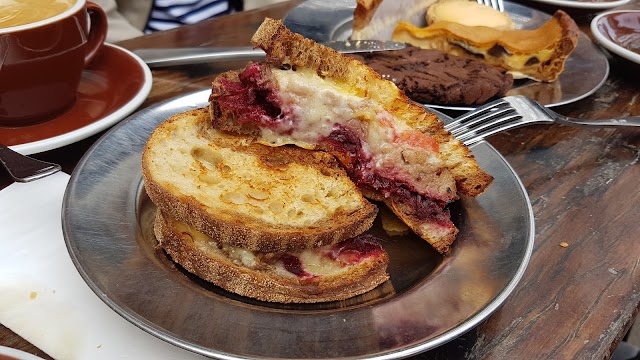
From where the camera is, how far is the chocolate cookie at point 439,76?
1.91 m

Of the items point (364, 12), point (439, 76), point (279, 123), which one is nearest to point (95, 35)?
point (279, 123)

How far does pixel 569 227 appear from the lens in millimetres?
1524

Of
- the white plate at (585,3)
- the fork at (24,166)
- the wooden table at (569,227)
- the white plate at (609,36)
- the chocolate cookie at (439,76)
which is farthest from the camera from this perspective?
the white plate at (585,3)

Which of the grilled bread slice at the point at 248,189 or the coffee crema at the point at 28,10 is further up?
the coffee crema at the point at 28,10

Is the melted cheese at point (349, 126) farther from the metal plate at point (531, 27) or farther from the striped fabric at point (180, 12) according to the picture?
the striped fabric at point (180, 12)

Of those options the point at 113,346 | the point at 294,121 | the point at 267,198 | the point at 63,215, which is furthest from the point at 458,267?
the point at 63,215

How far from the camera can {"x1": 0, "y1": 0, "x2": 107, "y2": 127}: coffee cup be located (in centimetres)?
161

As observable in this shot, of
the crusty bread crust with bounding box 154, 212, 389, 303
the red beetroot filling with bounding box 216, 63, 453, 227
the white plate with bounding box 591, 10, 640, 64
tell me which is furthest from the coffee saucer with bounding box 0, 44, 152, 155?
the white plate with bounding box 591, 10, 640, 64

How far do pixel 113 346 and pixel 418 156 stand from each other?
0.80 m

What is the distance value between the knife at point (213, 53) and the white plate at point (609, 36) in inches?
33.3

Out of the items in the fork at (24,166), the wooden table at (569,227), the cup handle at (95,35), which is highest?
the cup handle at (95,35)

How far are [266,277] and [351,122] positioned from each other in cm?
50

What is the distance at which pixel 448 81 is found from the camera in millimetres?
1941

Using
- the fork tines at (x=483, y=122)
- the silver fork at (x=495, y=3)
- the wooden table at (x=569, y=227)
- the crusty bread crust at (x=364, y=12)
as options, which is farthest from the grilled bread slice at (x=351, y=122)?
the silver fork at (x=495, y=3)
